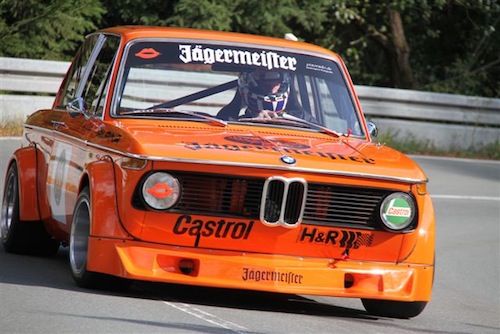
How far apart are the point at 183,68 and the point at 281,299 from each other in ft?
5.37

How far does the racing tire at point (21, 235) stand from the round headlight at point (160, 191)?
213 cm

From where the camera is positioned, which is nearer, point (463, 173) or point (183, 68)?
point (183, 68)

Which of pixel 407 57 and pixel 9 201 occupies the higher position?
pixel 9 201

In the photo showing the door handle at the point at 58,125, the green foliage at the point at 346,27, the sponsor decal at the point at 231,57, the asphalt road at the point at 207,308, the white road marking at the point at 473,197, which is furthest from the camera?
the green foliage at the point at 346,27

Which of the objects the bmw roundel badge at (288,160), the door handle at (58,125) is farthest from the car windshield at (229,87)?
the bmw roundel badge at (288,160)

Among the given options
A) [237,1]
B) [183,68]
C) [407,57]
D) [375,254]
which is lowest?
[407,57]

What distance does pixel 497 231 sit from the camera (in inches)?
538

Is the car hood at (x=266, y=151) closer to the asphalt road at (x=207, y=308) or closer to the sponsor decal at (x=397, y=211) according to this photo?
the sponsor decal at (x=397, y=211)

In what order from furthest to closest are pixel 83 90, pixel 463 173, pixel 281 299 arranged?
pixel 463 173 → pixel 83 90 → pixel 281 299

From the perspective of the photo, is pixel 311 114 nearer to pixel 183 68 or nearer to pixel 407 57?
pixel 183 68

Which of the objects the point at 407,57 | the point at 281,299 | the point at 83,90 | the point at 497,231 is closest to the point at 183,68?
the point at 83,90

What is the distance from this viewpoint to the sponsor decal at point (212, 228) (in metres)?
7.33

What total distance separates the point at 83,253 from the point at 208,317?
1.10 meters

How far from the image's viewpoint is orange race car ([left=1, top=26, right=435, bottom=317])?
24.0 ft
